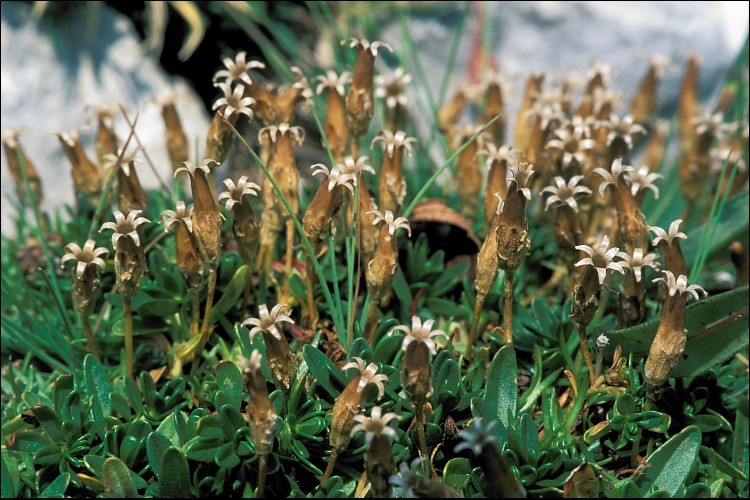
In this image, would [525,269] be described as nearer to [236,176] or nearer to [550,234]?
[550,234]

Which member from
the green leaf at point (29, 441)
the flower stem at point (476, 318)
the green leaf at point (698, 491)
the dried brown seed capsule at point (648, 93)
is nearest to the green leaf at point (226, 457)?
the green leaf at point (29, 441)

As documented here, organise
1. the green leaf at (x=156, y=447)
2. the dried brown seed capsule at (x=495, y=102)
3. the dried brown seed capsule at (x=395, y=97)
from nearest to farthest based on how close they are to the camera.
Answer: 1. the green leaf at (x=156, y=447)
2. the dried brown seed capsule at (x=395, y=97)
3. the dried brown seed capsule at (x=495, y=102)

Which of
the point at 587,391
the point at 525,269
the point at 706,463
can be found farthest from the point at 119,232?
the point at 706,463

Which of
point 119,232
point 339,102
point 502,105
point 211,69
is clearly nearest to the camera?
point 119,232

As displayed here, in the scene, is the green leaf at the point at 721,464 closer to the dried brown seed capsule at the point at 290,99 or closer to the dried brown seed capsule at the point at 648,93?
the dried brown seed capsule at the point at 290,99

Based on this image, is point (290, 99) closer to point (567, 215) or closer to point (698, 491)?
point (567, 215)

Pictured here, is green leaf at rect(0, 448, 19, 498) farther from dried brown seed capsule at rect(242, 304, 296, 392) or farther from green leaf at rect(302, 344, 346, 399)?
green leaf at rect(302, 344, 346, 399)
